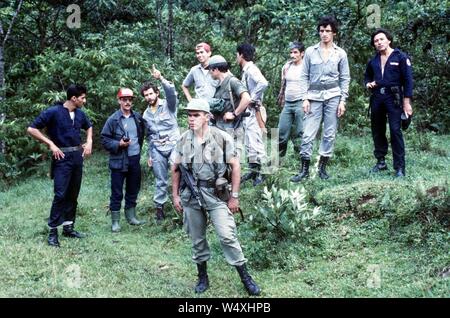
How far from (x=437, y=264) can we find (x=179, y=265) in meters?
2.76

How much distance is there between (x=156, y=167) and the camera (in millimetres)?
7914

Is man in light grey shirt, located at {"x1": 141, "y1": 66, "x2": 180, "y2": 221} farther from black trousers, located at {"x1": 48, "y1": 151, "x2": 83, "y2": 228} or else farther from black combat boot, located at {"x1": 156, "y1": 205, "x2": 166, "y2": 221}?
black trousers, located at {"x1": 48, "y1": 151, "x2": 83, "y2": 228}

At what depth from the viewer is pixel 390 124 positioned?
7477mm

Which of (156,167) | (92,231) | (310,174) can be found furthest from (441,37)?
(92,231)

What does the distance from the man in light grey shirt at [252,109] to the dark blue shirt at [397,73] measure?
1549 millimetres

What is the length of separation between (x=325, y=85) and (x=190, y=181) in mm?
3077

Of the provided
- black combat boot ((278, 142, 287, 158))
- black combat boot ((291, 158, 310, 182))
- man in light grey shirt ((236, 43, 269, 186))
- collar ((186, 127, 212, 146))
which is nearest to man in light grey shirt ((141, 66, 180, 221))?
man in light grey shirt ((236, 43, 269, 186))


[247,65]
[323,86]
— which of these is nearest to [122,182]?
[247,65]

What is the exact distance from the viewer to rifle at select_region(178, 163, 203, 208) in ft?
17.2

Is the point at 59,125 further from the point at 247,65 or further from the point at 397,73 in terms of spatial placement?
the point at 397,73

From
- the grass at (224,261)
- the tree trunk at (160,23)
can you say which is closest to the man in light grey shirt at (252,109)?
the grass at (224,261)

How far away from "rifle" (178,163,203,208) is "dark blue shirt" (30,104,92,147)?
2.23 metres

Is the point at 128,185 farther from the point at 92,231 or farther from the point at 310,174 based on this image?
the point at 310,174

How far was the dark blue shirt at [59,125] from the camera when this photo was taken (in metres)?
6.85
